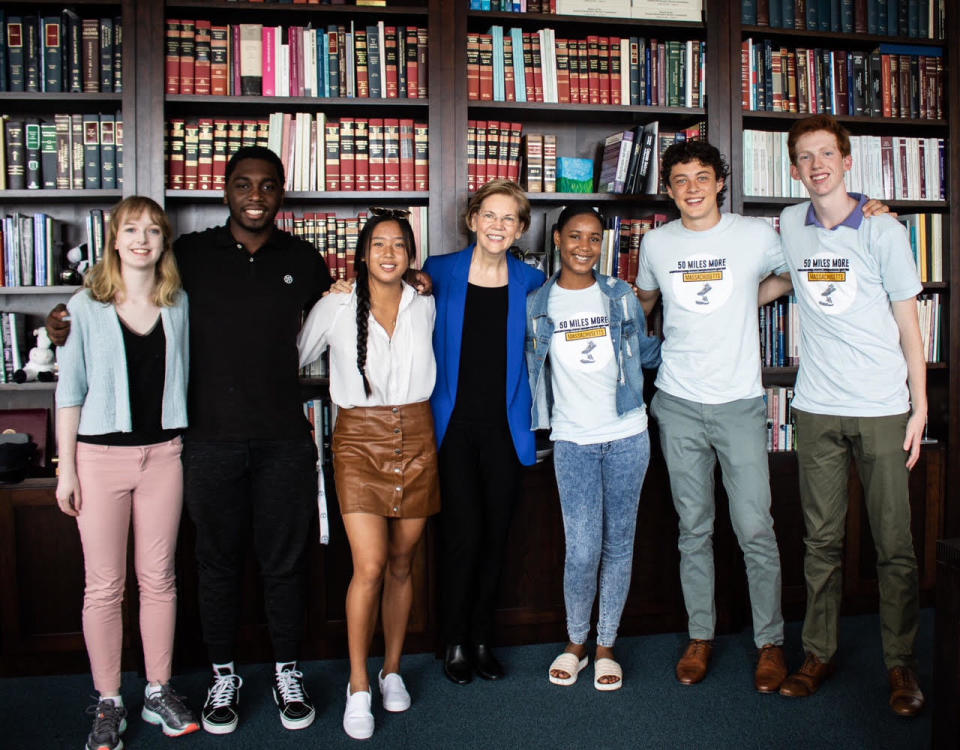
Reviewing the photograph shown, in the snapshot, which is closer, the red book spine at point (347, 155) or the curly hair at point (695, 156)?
the curly hair at point (695, 156)

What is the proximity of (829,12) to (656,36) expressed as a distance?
2.32ft

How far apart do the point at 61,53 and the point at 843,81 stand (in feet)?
9.84

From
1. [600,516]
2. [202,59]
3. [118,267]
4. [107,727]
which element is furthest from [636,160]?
[107,727]

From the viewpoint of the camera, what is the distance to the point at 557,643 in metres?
2.87

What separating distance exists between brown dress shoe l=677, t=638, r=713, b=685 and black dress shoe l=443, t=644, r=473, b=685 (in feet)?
2.30

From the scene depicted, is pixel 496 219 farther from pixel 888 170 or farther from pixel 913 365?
pixel 888 170

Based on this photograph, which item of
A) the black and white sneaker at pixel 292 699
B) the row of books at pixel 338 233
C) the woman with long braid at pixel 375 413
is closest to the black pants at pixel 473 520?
the woman with long braid at pixel 375 413

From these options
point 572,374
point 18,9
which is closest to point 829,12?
point 572,374

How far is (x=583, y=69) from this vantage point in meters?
2.95

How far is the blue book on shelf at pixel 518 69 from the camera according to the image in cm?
288

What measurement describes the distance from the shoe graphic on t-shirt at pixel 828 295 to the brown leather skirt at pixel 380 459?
128 cm

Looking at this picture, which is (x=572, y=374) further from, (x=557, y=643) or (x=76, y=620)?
(x=76, y=620)

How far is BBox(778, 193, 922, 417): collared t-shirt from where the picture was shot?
2.26 metres

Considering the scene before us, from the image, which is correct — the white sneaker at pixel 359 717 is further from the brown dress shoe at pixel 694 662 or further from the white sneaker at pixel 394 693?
the brown dress shoe at pixel 694 662
